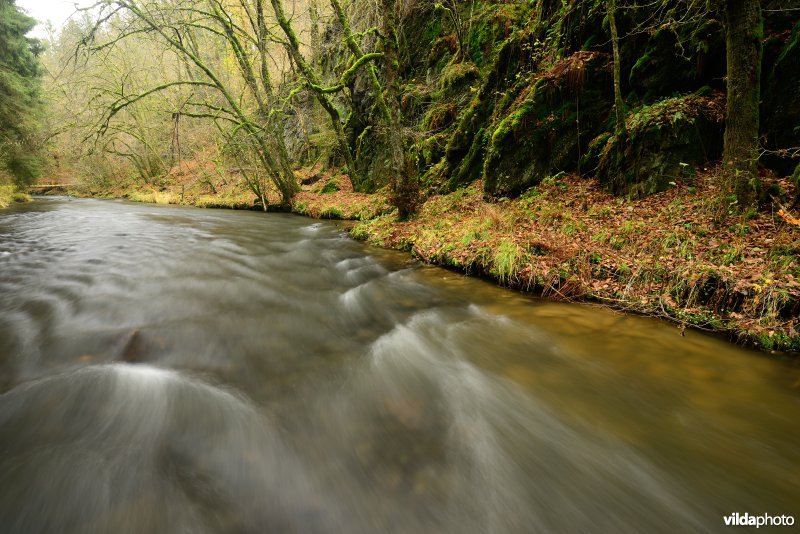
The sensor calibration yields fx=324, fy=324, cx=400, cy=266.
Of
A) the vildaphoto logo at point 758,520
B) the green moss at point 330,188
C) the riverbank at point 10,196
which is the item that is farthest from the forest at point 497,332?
the riverbank at point 10,196

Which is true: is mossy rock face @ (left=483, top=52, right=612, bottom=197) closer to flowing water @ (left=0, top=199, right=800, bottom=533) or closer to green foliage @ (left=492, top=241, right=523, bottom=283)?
green foliage @ (left=492, top=241, right=523, bottom=283)

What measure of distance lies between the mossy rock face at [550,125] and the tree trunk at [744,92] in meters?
2.19

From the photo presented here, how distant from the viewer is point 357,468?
2.00 metres

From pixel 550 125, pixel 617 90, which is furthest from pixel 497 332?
pixel 550 125

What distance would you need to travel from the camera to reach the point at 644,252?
420 centimetres

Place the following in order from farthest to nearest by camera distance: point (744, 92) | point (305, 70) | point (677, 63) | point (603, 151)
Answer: point (305, 70), point (603, 151), point (677, 63), point (744, 92)

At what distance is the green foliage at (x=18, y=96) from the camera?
15430 mm

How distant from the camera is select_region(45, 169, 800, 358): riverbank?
323cm

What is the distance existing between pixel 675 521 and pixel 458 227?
17.7 feet

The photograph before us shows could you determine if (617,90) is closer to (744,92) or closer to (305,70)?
(744,92)

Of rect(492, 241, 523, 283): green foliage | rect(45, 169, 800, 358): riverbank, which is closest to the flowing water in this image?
rect(45, 169, 800, 358): riverbank

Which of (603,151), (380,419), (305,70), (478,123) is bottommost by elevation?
(380,419)

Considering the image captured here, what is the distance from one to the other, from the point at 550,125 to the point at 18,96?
24.0 metres

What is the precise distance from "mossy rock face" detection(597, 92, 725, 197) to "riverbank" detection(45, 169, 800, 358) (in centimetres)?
29
